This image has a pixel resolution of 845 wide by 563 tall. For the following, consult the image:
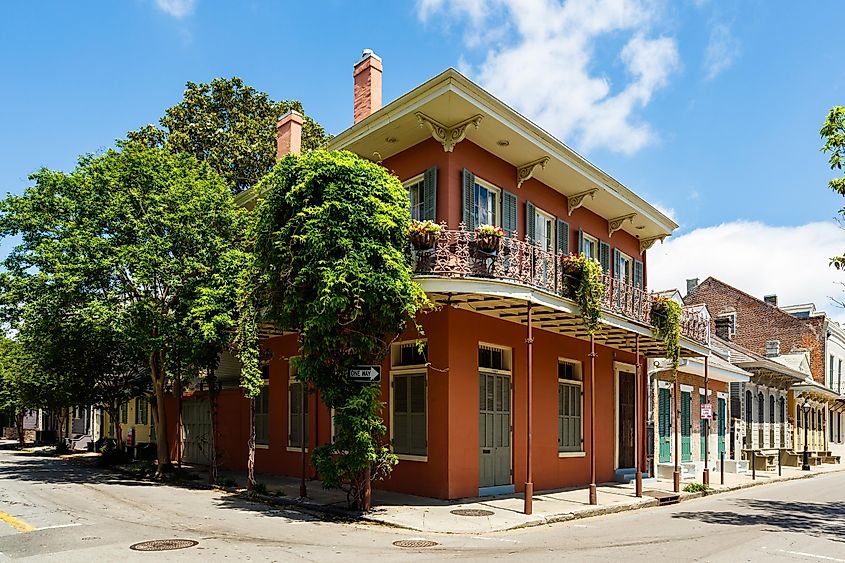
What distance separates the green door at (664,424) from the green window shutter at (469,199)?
11.8 meters

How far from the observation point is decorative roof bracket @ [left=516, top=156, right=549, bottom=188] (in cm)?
1644

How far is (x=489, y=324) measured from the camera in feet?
51.0

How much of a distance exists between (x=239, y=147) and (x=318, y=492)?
20538 millimetres

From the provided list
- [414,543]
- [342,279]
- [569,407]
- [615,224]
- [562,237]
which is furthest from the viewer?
[615,224]

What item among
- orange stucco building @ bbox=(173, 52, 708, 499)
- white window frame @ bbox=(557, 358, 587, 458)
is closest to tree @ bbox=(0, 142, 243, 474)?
orange stucco building @ bbox=(173, 52, 708, 499)

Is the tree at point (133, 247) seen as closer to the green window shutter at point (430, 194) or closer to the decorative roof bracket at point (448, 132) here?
the green window shutter at point (430, 194)

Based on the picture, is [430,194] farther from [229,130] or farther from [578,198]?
[229,130]

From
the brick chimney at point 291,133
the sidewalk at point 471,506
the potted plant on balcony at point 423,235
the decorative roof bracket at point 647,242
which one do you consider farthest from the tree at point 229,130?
the potted plant on balcony at point 423,235

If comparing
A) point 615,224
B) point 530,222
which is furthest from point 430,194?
point 615,224

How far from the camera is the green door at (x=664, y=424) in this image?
23.5 m

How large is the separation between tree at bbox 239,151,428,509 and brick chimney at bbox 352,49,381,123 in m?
4.99

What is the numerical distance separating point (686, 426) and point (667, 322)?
8.70 m

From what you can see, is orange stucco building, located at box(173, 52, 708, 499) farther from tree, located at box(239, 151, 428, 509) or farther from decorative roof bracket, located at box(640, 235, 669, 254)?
decorative roof bracket, located at box(640, 235, 669, 254)

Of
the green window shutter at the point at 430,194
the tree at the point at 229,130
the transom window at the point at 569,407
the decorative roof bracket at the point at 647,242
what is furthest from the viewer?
the tree at the point at 229,130
